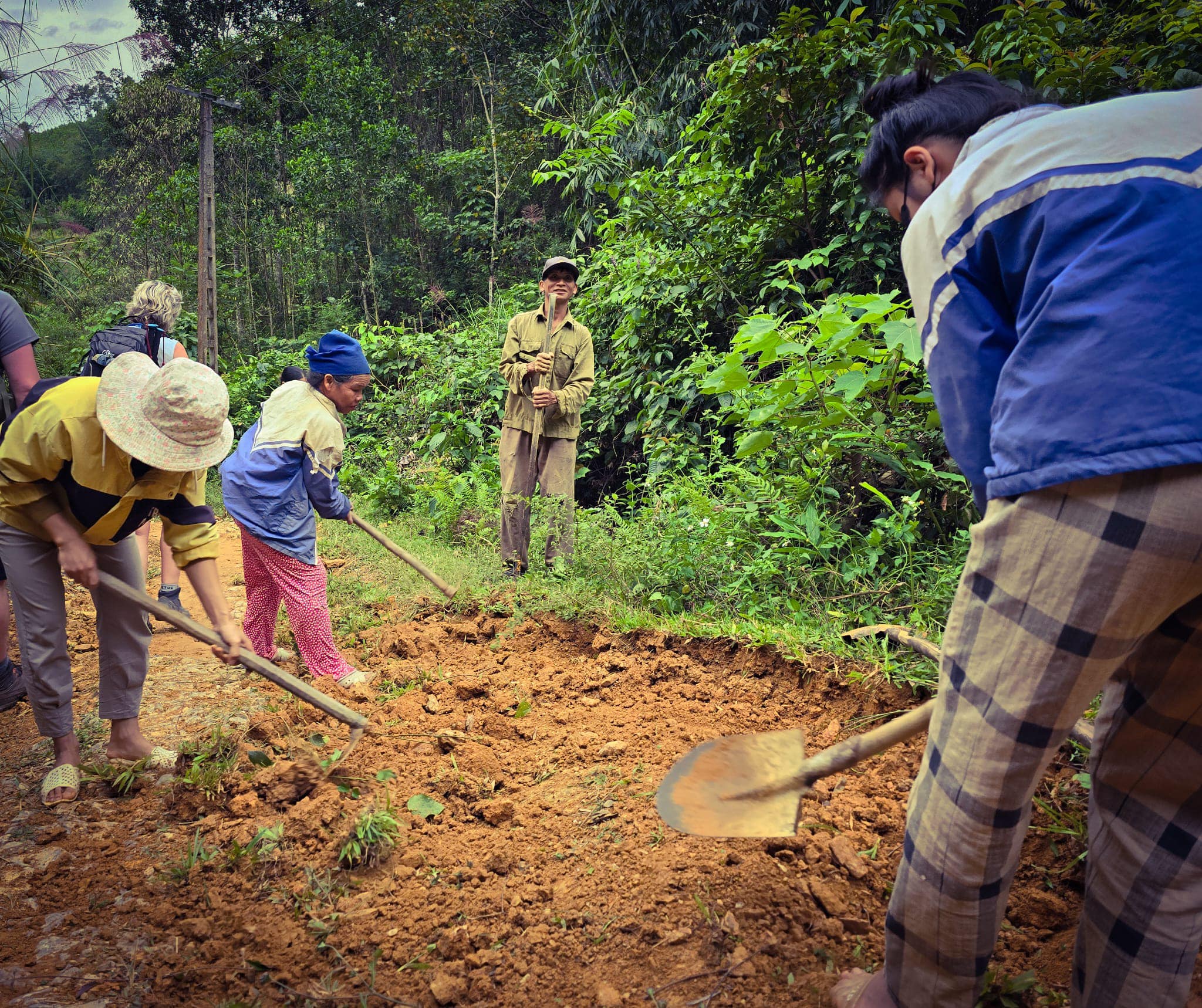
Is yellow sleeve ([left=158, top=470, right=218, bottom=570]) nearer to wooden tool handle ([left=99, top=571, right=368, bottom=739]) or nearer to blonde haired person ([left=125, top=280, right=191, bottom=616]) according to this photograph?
wooden tool handle ([left=99, top=571, right=368, bottom=739])

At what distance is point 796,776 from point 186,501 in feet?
7.14

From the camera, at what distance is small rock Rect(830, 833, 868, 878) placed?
2184 mm

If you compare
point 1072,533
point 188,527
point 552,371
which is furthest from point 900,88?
point 552,371

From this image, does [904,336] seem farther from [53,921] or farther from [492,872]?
[53,921]

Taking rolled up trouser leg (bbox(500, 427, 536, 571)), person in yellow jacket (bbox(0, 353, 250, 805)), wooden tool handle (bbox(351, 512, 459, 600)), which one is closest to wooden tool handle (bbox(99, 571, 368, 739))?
person in yellow jacket (bbox(0, 353, 250, 805))

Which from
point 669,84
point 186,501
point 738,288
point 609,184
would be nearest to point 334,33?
point 669,84

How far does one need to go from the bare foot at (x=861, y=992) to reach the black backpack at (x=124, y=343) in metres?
4.03

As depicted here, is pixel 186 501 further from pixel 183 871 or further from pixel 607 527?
pixel 607 527

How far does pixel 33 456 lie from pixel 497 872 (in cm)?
195

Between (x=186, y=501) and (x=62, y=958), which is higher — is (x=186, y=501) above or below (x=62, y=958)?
above

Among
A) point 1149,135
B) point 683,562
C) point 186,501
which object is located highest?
point 1149,135

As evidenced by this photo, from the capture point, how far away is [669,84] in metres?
9.59

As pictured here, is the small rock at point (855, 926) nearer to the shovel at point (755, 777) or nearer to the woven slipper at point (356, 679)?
the shovel at point (755, 777)

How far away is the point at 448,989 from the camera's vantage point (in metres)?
1.95
